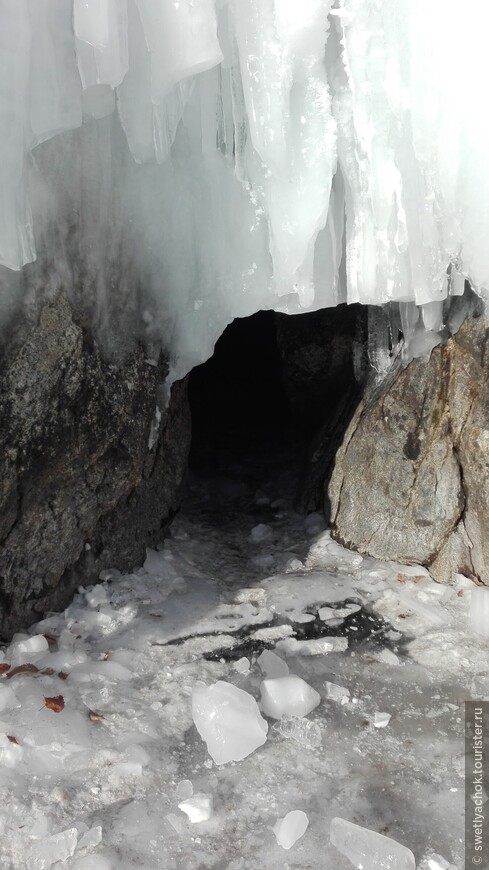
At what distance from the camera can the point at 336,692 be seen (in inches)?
120

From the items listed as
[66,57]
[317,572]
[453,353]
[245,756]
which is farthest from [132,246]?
[245,756]

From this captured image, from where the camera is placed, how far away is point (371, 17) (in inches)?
116

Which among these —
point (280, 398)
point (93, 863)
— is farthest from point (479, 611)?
point (280, 398)

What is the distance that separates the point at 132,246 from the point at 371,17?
1.48 meters

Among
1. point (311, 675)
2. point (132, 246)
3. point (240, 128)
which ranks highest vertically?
point (240, 128)

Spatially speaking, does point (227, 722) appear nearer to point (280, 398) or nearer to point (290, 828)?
point (290, 828)

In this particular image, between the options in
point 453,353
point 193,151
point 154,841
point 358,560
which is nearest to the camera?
point 154,841

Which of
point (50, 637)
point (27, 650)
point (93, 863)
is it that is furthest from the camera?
point (50, 637)

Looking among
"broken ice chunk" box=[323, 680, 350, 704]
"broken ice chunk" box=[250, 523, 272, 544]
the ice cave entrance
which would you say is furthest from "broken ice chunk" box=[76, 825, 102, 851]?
the ice cave entrance

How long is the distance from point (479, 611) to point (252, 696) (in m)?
1.32

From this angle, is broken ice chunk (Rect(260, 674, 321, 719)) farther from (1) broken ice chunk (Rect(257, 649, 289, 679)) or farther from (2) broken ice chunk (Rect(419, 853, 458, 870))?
(2) broken ice chunk (Rect(419, 853, 458, 870))

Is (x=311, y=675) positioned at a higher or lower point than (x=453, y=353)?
lower

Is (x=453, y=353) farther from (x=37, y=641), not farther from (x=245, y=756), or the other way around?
(x=37, y=641)

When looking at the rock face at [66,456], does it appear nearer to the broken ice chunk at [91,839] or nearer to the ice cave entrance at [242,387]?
the broken ice chunk at [91,839]
